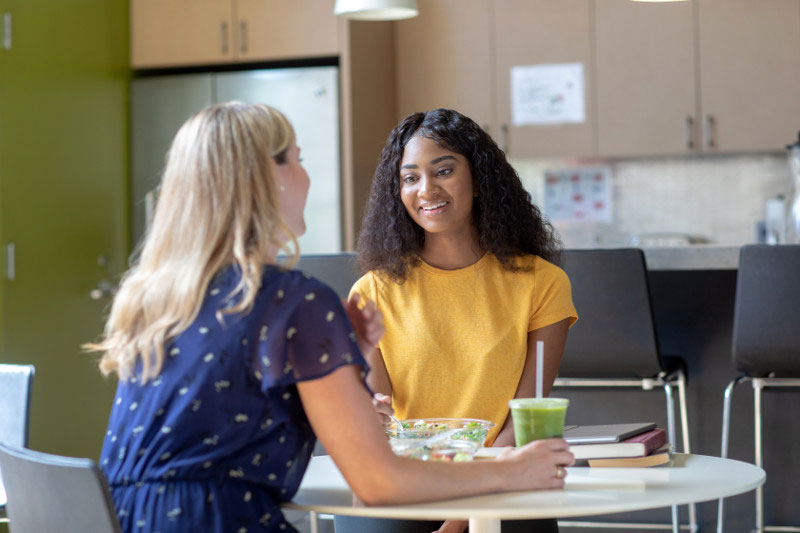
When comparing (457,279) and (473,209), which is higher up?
(473,209)

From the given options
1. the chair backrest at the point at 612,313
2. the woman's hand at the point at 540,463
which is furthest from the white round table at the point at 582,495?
the chair backrest at the point at 612,313

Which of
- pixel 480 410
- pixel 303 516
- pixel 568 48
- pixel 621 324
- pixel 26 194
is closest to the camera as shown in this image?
pixel 480 410

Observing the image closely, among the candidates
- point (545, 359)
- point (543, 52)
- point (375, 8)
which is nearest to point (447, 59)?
point (543, 52)

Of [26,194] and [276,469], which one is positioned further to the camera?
[26,194]

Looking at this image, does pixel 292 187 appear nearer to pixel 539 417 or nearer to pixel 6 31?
pixel 539 417

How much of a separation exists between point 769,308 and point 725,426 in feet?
1.25

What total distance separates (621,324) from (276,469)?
1.50 metres

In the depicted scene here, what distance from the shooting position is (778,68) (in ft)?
14.1

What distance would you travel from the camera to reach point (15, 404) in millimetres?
2008

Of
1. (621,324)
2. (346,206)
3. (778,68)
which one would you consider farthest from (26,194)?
(778,68)

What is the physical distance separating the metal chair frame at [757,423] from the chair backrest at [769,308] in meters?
0.09

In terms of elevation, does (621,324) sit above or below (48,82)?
below

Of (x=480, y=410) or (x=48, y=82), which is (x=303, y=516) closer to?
(x=480, y=410)

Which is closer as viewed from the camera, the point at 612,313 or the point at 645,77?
the point at 612,313
